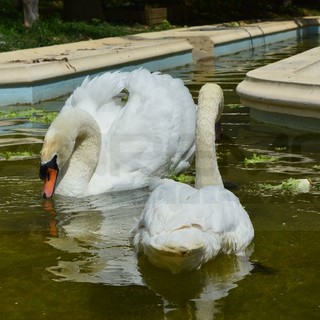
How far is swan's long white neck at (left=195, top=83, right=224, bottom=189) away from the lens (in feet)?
18.1

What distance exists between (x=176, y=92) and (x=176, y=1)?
23.4 meters

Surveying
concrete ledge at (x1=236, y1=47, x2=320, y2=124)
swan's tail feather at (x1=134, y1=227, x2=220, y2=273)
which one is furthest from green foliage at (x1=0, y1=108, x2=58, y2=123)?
swan's tail feather at (x1=134, y1=227, x2=220, y2=273)

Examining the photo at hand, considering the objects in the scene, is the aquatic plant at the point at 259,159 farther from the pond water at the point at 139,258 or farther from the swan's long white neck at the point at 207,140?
the swan's long white neck at the point at 207,140

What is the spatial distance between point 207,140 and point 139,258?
1.05 meters

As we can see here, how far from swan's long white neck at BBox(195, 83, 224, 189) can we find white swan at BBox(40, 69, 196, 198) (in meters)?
0.87

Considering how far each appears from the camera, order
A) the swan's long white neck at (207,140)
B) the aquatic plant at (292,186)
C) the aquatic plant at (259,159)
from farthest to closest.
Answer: the aquatic plant at (259,159)
the aquatic plant at (292,186)
the swan's long white neck at (207,140)

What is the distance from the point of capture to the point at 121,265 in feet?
15.8

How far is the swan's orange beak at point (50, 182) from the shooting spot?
6.22 meters

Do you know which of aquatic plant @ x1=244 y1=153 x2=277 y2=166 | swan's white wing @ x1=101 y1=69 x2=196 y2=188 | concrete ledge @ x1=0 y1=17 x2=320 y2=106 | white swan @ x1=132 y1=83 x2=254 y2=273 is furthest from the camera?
concrete ledge @ x1=0 y1=17 x2=320 y2=106

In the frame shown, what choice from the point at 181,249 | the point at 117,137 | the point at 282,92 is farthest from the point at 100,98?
the point at 181,249

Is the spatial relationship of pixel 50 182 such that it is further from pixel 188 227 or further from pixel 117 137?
pixel 188 227

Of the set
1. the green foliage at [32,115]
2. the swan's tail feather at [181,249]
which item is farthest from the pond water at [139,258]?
the green foliage at [32,115]

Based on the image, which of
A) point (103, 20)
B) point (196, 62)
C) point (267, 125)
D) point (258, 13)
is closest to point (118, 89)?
point (267, 125)

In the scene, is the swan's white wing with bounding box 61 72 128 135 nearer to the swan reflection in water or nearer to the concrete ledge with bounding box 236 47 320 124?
the swan reflection in water
